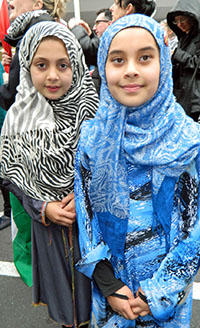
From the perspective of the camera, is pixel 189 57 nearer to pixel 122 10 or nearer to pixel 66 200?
pixel 122 10

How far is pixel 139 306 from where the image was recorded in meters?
1.18

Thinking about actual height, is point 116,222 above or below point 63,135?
below

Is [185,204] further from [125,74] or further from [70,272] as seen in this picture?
[70,272]

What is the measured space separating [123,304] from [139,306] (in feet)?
0.20

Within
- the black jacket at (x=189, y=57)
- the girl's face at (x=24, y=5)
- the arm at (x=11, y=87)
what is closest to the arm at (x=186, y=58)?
the black jacket at (x=189, y=57)

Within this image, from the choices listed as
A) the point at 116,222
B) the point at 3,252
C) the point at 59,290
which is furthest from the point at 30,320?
the point at 116,222

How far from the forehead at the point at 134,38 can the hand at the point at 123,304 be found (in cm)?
90

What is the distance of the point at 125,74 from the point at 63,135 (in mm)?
500

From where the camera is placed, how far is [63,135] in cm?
145

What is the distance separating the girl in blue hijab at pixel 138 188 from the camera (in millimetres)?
1075

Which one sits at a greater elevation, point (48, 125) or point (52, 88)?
point (52, 88)

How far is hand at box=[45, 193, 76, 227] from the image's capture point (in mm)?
1472

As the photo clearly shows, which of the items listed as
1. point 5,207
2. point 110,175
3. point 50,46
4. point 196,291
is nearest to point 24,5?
point 50,46

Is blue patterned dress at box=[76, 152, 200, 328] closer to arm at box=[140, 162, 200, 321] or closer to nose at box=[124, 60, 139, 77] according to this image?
arm at box=[140, 162, 200, 321]
